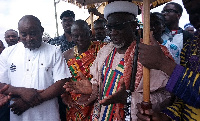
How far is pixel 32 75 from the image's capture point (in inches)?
104

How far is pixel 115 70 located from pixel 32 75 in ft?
3.64

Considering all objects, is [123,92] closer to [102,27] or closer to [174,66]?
[174,66]

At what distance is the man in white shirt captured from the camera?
253cm

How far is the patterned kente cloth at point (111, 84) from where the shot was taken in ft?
7.45

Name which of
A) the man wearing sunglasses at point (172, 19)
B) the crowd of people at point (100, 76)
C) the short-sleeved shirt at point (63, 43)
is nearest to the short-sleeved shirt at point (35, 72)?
the crowd of people at point (100, 76)

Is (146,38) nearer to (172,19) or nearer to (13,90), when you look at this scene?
(13,90)

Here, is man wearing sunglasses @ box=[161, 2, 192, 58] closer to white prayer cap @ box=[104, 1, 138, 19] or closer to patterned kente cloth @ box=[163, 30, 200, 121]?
white prayer cap @ box=[104, 1, 138, 19]

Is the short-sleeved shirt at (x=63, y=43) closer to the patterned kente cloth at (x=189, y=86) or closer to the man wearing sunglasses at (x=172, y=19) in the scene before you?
the man wearing sunglasses at (x=172, y=19)

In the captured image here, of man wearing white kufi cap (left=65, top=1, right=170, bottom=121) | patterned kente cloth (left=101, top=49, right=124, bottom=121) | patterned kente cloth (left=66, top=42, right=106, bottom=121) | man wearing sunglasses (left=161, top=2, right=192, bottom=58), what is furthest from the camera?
man wearing sunglasses (left=161, top=2, right=192, bottom=58)

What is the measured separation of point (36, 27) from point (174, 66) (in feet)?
6.50

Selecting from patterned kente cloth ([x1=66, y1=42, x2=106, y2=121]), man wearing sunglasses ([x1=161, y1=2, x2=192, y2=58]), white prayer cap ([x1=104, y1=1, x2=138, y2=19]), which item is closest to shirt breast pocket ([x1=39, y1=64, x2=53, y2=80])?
patterned kente cloth ([x1=66, y1=42, x2=106, y2=121])

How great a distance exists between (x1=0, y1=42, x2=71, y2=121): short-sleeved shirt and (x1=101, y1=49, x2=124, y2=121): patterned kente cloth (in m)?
0.62

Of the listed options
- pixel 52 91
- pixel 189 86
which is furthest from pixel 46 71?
pixel 189 86

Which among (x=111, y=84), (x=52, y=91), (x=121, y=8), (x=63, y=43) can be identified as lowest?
(x=52, y=91)
